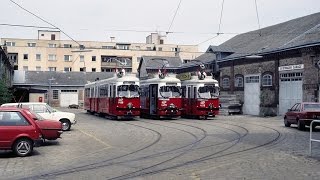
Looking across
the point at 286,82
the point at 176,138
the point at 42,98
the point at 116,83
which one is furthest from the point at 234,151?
the point at 42,98

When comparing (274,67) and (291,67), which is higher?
(274,67)

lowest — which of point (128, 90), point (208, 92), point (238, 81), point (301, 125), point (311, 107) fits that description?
point (301, 125)

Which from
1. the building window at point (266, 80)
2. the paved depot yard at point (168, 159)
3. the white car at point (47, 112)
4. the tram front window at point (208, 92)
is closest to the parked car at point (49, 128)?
the paved depot yard at point (168, 159)

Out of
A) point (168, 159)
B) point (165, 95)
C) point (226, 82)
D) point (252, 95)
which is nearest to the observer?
point (168, 159)

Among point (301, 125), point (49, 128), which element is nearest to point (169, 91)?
point (301, 125)

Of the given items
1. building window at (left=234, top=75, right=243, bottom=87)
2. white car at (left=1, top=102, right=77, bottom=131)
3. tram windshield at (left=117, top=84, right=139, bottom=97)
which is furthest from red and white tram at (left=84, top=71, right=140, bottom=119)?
building window at (left=234, top=75, right=243, bottom=87)

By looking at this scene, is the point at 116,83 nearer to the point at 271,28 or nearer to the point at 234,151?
the point at 234,151

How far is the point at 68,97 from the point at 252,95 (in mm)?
39479

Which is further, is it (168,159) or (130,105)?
(130,105)

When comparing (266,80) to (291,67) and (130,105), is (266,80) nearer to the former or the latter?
(291,67)

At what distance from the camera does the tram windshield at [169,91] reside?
32562 mm

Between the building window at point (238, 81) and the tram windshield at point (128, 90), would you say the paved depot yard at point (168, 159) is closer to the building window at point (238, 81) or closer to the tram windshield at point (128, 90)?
the tram windshield at point (128, 90)

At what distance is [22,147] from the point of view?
13.8 meters

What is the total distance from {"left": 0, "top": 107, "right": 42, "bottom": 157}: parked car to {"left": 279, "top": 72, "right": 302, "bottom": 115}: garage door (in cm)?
2671
